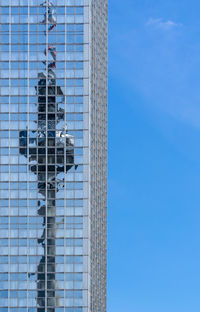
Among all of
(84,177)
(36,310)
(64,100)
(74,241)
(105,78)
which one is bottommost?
(36,310)

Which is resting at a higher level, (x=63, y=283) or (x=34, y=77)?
(x=34, y=77)

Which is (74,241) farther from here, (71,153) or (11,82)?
(11,82)

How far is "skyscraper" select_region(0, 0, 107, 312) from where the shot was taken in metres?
151

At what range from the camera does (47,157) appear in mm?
154625

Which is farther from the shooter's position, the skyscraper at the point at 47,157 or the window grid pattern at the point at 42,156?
the skyscraper at the point at 47,157

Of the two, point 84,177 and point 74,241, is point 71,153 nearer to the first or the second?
point 84,177

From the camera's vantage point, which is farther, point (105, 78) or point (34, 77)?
point (105, 78)

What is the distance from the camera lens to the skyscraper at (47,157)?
151 meters

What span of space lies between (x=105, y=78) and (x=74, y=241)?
41416mm

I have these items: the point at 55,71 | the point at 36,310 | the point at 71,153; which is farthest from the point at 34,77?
the point at 36,310

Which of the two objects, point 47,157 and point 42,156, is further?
point 42,156

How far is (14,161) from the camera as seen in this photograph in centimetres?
15538

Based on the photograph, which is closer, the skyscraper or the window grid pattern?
the window grid pattern

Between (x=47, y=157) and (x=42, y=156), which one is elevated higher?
(x=42, y=156)
